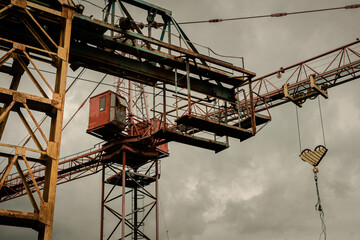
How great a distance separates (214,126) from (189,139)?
1.46 meters

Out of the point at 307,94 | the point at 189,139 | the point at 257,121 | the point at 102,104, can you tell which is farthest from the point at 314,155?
the point at 102,104

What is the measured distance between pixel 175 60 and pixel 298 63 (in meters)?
15.0

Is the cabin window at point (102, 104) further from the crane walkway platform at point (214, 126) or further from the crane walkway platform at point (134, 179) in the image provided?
the crane walkway platform at point (214, 126)

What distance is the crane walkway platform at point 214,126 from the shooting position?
18.0 metres

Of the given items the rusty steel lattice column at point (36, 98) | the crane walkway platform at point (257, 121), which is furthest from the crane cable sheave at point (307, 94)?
the rusty steel lattice column at point (36, 98)

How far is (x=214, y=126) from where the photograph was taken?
1867 centimetres

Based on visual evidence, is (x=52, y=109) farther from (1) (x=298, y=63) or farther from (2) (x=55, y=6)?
(1) (x=298, y=63)

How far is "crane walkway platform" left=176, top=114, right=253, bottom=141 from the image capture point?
18.0m

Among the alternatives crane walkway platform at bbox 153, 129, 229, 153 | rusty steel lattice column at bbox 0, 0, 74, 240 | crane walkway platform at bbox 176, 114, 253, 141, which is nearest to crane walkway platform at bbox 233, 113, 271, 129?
crane walkway platform at bbox 176, 114, 253, 141

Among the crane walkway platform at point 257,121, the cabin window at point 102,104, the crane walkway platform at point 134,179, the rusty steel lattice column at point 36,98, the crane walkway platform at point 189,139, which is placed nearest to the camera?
the rusty steel lattice column at point 36,98

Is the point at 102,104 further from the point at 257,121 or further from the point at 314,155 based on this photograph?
the point at 314,155

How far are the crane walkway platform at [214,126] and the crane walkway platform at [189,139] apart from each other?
0.82m

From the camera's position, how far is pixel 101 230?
31.6 meters

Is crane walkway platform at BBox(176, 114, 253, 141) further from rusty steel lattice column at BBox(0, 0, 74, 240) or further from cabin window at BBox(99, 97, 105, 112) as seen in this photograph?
cabin window at BBox(99, 97, 105, 112)
